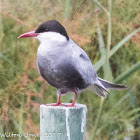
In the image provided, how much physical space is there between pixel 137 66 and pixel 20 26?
853 mm

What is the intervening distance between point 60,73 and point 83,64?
0.13 m

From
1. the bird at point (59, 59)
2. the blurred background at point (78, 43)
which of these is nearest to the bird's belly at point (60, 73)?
the bird at point (59, 59)

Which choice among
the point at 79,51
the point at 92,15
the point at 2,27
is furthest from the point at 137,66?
the point at 2,27

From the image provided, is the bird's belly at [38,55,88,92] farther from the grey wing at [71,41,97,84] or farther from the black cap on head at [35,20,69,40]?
the black cap on head at [35,20,69,40]

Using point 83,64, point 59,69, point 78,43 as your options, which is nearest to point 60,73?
point 59,69

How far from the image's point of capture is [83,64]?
5.99ft

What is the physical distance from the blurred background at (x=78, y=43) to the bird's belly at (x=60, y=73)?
478 millimetres

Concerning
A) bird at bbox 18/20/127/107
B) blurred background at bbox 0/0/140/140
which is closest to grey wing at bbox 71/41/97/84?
bird at bbox 18/20/127/107

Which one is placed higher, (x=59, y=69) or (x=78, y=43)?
(x=78, y=43)

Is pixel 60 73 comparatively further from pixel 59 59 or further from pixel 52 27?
pixel 52 27

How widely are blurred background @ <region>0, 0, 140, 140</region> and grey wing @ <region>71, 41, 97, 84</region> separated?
41 cm

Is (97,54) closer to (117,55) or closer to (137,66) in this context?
(117,55)

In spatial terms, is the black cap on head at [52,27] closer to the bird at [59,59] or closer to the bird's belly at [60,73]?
the bird at [59,59]

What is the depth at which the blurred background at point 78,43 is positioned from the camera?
2.48 meters
